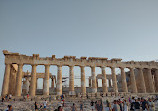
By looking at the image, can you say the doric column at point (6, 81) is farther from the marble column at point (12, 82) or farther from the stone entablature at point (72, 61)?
the marble column at point (12, 82)

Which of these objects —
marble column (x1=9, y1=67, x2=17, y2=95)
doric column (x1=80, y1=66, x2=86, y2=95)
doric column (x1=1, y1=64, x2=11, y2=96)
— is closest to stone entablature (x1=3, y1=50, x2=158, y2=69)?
doric column (x1=1, y1=64, x2=11, y2=96)

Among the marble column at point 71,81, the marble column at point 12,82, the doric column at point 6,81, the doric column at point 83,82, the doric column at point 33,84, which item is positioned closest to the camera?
the doric column at point 6,81

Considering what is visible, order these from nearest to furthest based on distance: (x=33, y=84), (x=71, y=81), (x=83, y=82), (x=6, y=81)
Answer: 1. (x=6, y=81)
2. (x=33, y=84)
3. (x=71, y=81)
4. (x=83, y=82)

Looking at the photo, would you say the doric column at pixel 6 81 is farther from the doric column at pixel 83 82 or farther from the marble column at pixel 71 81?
the doric column at pixel 83 82

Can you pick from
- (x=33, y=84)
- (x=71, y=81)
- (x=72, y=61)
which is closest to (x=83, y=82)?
(x=71, y=81)

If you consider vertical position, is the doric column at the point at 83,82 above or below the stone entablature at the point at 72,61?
below

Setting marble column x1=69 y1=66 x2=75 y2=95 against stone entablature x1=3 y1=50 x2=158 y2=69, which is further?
marble column x1=69 y1=66 x2=75 y2=95

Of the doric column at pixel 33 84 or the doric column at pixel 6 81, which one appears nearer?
the doric column at pixel 6 81

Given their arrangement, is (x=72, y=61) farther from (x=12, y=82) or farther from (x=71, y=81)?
(x=12, y=82)

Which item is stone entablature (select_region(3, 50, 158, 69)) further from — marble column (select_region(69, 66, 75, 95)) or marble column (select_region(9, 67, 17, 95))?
marble column (select_region(9, 67, 17, 95))

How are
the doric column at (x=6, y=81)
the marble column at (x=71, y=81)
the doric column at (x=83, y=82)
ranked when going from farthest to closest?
the doric column at (x=83, y=82)
the marble column at (x=71, y=81)
the doric column at (x=6, y=81)

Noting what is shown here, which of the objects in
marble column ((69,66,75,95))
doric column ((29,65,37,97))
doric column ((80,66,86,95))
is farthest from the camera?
doric column ((80,66,86,95))

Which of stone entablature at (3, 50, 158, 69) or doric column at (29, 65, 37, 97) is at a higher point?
stone entablature at (3, 50, 158, 69)

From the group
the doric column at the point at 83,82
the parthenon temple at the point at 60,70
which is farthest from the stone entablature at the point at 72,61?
the doric column at the point at 83,82
